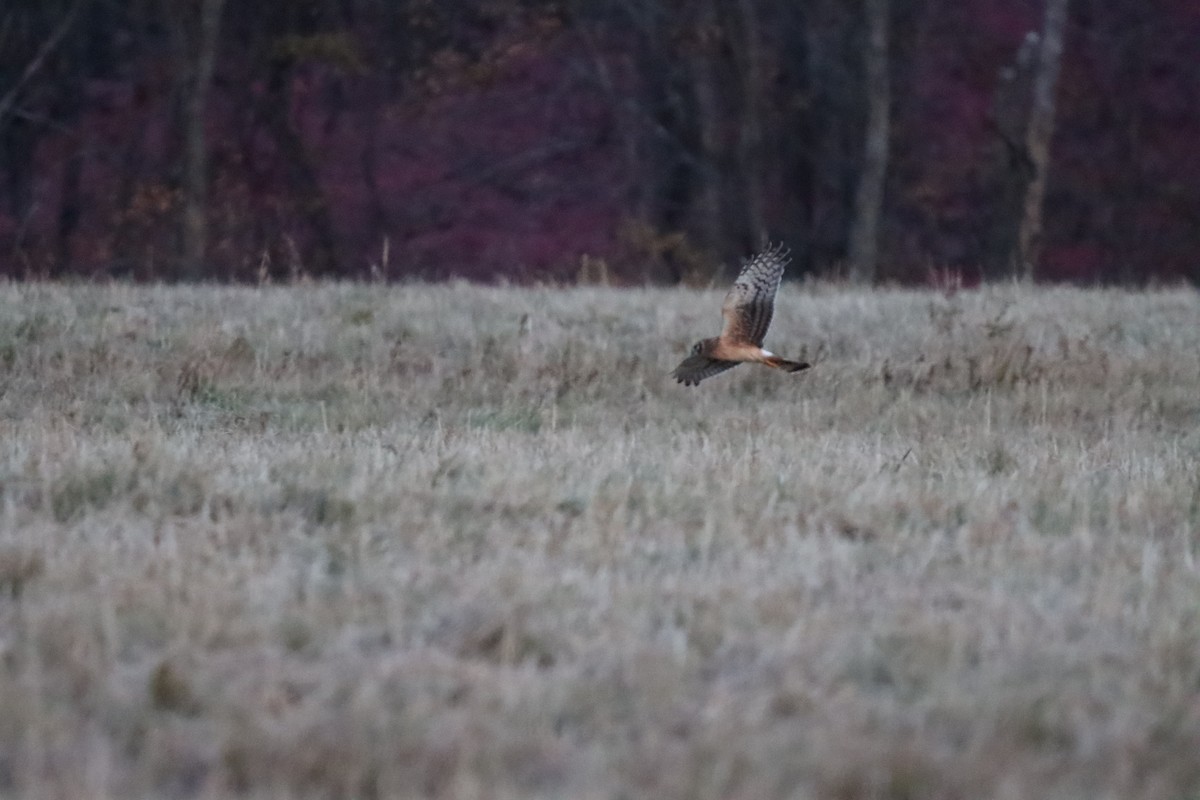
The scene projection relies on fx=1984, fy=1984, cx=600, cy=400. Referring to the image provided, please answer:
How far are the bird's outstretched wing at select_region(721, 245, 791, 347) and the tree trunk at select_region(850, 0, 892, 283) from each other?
14112mm

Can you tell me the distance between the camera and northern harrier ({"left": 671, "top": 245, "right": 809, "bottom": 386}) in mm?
8164

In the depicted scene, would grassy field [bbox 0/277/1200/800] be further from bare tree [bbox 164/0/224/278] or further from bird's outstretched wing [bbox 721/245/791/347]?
bare tree [bbox 164/0/224/278]

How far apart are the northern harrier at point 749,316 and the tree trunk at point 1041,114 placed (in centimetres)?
1442

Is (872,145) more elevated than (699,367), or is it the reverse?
(872,145)

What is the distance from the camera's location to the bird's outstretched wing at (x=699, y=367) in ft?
27.7

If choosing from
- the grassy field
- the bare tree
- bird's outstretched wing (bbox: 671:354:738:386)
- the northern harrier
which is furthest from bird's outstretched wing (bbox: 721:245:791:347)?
the bare tree

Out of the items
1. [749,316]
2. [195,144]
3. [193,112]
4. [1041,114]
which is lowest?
[749,316]

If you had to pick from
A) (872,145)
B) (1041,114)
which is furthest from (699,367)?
(872,145)

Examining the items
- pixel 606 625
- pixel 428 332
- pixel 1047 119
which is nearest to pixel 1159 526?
pixel 606 625

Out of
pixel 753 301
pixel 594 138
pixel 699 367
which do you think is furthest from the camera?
pixel 594 138

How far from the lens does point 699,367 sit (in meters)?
8.50

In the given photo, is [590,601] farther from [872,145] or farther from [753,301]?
[872,145]

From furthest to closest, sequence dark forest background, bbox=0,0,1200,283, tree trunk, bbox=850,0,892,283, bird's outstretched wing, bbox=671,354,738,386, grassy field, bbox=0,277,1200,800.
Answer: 1. dark forest background, bbox=0,0,1200,283
2. tree trunk, bbox=850,0,892,283
3. bird's outstretched wing, bbox=671,354,738,386
4. grassy field, bbox=0,277,1200,800

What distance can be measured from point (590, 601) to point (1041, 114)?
729 inches
